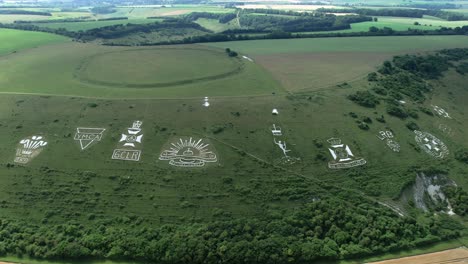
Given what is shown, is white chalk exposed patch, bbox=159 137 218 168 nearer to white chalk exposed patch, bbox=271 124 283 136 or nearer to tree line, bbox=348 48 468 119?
white chalk exposed patch, bbox=271 124 283 136

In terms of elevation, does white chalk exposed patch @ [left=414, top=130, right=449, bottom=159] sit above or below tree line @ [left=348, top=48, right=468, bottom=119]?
below

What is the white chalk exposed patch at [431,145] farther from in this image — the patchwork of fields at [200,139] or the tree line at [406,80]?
the tree line at [406,80]

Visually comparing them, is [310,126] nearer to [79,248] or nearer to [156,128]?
[156,128]

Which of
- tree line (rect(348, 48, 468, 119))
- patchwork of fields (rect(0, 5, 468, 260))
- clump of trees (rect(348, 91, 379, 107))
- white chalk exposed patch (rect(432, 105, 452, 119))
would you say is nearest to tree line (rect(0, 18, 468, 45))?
tree line (rect(348, 48, 468, 119))

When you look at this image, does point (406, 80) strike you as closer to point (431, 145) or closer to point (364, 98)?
point (364, 98)

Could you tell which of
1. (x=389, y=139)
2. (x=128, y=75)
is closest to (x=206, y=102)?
(x=128, y=75)

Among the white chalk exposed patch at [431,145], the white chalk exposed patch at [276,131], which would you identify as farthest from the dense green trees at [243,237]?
the white chalk exposed patch at [431,145]

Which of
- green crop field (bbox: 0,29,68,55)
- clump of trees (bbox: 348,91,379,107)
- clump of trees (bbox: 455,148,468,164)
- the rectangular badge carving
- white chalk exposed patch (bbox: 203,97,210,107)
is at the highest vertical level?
green crop field (bbox: 0,29,68,55)
